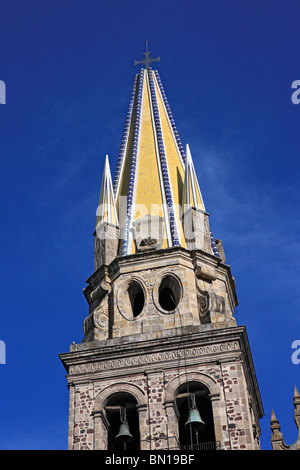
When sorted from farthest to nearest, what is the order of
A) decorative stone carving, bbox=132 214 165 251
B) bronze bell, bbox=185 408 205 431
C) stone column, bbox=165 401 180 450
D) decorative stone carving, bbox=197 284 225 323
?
decorative stone carving, bbox=132 214 165 251
decorative stone carving, bbox=197 284 225 323
bronze bell, bbox=185 408 205 431
stone column, bbox=165 401 180 450

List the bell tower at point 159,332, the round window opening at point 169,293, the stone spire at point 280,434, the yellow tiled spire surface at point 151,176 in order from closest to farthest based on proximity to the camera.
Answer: the bell tower at point 159,332 < the stone spire at point 280,434 < the round window opening at point 169,293 < the yellow tiled spire surface at point 151,176

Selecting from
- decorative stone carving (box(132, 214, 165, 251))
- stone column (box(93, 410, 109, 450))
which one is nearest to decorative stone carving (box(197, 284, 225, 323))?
decorative stone carving (box(132, 214, 165, 251))

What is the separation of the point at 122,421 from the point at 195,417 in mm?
2521

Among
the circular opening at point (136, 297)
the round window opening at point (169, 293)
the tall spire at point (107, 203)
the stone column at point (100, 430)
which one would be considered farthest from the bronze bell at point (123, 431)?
the tall spire at point (107, 203)

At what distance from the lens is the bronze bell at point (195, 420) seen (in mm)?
32625

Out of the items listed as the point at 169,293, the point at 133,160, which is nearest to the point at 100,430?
the point at 169,293

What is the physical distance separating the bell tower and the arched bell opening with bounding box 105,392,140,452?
0.15 feet

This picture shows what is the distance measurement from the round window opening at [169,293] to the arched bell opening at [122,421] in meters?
4.06

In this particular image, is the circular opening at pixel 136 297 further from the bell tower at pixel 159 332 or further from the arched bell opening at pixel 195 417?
the arched bell opening at pixel 195 417

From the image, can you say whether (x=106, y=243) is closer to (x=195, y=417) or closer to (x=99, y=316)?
(x=99, y=316)

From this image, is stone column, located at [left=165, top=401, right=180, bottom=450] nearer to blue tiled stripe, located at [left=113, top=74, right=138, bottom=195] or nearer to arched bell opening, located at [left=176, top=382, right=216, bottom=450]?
arched bell opening, located at [left=176, top=382, right=216, bottom=450]

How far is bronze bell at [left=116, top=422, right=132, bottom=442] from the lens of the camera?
33062 mm

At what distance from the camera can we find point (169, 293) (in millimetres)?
37469
